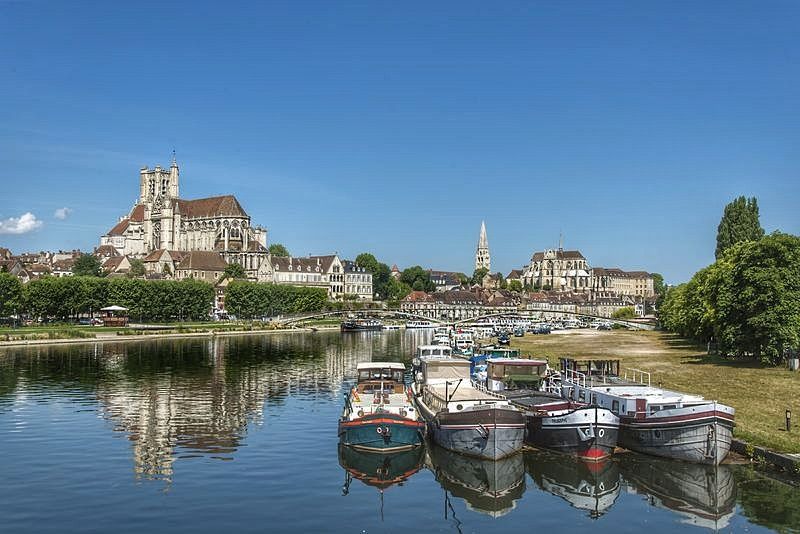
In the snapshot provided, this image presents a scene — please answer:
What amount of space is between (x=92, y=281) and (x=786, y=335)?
117 meters

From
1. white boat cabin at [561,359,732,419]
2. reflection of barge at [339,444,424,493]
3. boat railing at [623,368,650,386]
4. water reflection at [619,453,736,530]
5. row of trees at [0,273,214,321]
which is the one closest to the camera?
water reflection at [619,453,736,530]

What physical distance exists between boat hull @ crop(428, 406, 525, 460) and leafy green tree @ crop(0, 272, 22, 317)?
108 m

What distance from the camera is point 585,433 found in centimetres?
3503

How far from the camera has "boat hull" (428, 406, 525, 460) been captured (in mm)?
34906

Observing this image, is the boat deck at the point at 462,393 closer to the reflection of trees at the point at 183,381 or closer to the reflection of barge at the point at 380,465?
the reflection of barge at the point at 380,465

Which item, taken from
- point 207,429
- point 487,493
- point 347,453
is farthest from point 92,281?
point 487,493

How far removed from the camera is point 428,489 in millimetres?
32156

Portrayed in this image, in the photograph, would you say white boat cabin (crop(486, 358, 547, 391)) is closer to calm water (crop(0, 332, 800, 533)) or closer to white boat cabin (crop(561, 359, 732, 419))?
white boat cabin (crop(561, 359, 732, 419))

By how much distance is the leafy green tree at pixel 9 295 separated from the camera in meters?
123

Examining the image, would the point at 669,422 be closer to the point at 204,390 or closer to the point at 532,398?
the point at 532,398

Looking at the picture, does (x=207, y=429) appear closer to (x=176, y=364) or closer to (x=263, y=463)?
(x=263, y=463)

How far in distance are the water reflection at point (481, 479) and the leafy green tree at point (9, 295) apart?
348 feet

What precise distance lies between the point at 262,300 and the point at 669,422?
147m

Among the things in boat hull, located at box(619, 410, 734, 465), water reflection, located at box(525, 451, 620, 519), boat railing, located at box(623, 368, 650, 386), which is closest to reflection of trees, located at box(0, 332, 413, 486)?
water reflection, located at box(525, 451, 620, 519)
